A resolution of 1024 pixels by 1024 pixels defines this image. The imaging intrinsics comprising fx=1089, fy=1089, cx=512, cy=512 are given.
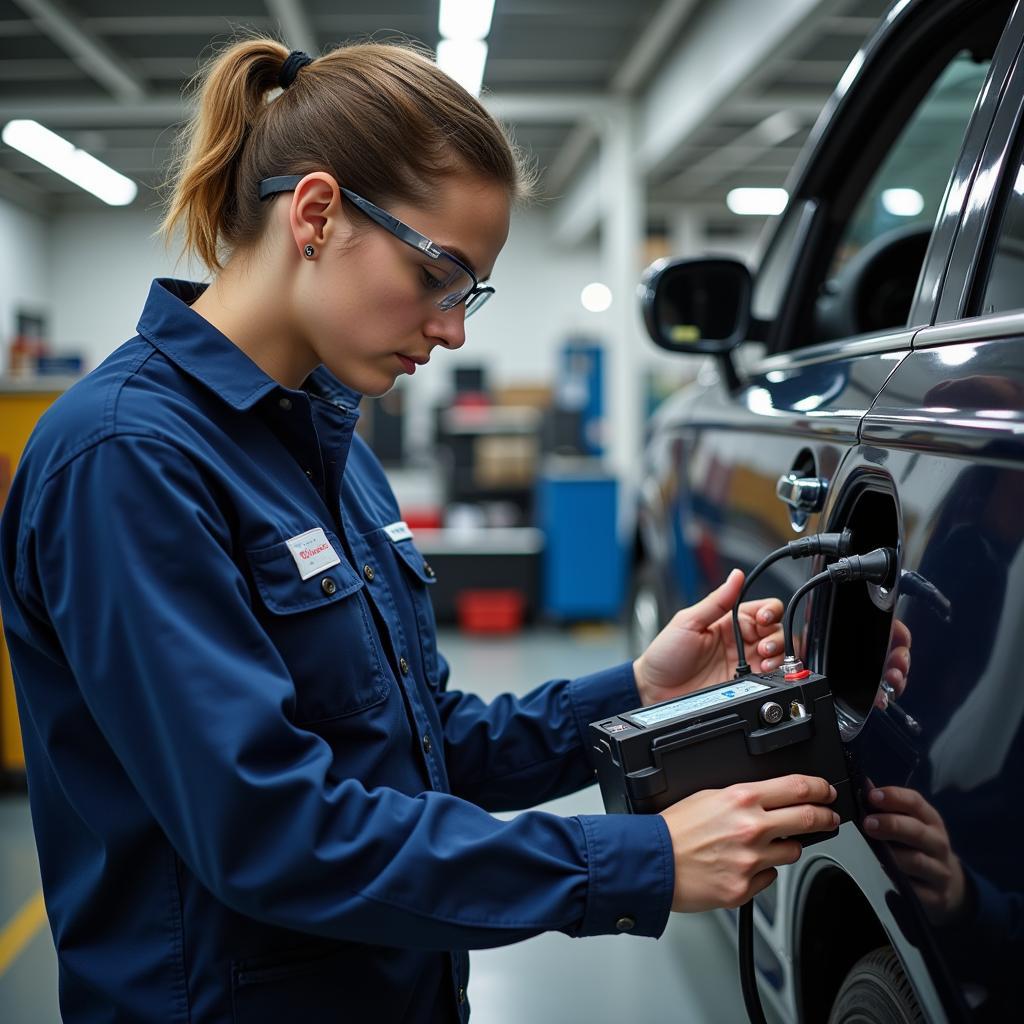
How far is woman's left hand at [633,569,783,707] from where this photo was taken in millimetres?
1342

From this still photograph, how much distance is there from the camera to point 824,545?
3.79 ft

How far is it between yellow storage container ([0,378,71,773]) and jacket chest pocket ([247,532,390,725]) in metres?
3.07

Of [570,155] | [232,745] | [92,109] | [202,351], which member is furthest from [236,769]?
[570,155]

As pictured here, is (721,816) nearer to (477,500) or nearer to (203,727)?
(203,727)

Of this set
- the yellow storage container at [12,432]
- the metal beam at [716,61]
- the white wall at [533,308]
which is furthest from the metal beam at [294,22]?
the white wall at [533,308]

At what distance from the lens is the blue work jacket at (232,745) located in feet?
2.96

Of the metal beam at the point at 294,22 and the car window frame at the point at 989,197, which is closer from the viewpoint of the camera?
the car window frame at the point at 989,197

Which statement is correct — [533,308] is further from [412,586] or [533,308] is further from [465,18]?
[412,586]

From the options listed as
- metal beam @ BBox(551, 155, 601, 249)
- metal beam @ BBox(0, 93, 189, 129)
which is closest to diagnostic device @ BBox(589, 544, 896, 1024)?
metal beam @ BBox(0, 93, 189, 129)

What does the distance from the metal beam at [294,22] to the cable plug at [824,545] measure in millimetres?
6829

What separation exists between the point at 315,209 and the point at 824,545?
0.63m

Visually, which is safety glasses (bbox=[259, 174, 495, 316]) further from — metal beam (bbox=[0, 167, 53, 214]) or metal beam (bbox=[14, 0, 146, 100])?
metal beam (bbox=[0, 167, 53, 214])

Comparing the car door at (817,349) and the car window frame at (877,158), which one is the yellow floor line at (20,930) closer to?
the car door at (817,349)

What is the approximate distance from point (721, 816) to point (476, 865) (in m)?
0.23
